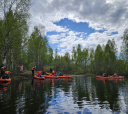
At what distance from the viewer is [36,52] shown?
3569cm

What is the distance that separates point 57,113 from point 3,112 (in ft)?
7.07

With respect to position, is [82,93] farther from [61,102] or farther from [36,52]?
[36,52]

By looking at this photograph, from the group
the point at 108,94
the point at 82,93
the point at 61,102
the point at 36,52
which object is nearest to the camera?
the point at 61,102

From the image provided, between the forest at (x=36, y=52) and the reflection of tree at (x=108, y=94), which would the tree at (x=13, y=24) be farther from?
the reflection of tree at (x=108, y=94)

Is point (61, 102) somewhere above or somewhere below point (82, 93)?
above

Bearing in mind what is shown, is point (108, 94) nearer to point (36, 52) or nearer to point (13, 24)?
point (13, 24)

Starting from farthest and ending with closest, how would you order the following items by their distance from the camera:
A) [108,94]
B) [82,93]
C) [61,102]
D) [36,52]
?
[36,52] < [82,93] < [108,94] < [61,102]

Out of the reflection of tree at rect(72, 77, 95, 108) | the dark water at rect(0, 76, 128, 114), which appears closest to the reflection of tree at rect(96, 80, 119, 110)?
the dark water at rect(0, 76, 128, 114)

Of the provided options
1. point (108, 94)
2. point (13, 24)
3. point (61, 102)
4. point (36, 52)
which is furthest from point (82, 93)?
point (36, 52)

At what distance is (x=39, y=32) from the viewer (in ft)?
113

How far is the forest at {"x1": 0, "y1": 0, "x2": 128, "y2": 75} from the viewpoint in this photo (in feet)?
52.9

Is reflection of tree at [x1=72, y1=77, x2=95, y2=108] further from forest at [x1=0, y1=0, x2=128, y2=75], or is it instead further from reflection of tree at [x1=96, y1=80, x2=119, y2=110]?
forest at [x1=0, y1=0, x2=128, y2=75]

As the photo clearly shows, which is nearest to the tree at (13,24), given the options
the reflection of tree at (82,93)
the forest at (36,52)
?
the forest at (36,52)

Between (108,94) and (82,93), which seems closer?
(108,94)
